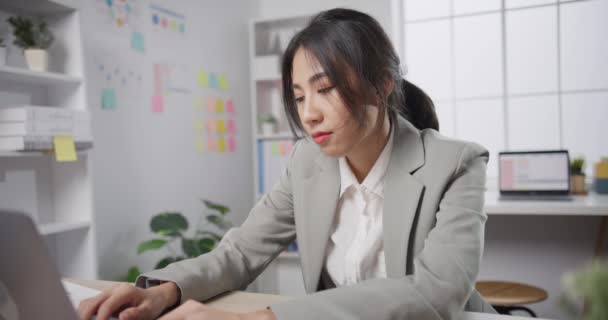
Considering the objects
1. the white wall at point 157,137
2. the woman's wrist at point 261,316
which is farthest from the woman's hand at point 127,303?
the white wall at point 157,137

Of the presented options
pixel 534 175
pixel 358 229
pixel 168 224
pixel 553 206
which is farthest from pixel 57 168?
pixel 534 175

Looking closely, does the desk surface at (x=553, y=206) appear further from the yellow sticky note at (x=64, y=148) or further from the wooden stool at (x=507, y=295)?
the yellow sticky note at (x=64, y=148)

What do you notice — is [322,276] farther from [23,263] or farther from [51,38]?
[51,38]

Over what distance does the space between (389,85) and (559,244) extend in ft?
7.52

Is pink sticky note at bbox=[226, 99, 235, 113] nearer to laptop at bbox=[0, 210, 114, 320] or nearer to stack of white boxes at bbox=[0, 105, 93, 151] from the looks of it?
stack of white boxes at bbox=[0, 105, 93, 151]

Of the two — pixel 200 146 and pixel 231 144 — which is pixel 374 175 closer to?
pixel 200 146

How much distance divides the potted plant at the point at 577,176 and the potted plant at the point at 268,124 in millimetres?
1856

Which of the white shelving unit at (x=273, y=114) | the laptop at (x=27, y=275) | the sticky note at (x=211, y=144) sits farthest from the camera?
the white shelving unit at (x=273, y=114)

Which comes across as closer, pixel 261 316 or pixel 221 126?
pixel 261 316

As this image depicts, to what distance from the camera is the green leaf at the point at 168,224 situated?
230cm

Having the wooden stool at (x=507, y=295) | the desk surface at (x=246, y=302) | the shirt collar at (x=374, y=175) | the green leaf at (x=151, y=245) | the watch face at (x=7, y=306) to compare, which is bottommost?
the wooden stool at (x=507, y=295)

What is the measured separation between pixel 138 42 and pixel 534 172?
224 cm

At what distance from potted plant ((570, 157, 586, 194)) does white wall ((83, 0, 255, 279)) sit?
213 centimetres

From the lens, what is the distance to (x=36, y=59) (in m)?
1.75
